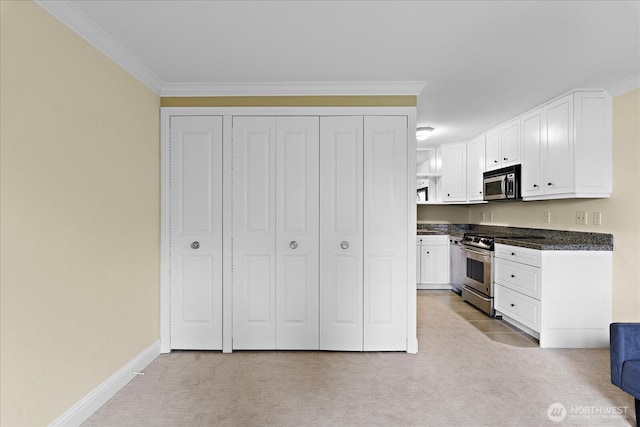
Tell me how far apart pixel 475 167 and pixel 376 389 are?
3.78 m

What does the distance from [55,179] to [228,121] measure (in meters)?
1.51

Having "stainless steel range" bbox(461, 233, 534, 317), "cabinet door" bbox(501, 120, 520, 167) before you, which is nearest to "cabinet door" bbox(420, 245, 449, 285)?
"stainless steel range" bbox(461, 233, 534, 317)

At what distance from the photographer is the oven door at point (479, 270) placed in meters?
4.15

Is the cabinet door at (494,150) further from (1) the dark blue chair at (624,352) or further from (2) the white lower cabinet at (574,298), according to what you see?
(1) the dark blue chair at (624,352)

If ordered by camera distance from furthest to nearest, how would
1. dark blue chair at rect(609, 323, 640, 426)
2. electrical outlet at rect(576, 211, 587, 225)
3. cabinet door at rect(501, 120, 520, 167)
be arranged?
cabinet door at rect(501, 120, 520, 167)
electrical outlet at rect(576, 211, 587, 225)
dark blue chair at rect(609, 323, 640, 426)

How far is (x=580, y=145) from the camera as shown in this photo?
3211mm

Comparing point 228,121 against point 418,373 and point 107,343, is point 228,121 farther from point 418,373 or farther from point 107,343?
point 418,373

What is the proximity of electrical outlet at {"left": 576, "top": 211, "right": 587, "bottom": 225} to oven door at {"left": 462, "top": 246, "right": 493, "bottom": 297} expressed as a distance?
0.92 meters

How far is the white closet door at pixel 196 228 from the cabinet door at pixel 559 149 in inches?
127

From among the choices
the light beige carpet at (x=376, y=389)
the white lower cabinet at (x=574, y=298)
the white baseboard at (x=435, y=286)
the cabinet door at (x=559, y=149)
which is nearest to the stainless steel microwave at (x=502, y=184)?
the cabinet door at (x=559, y=149)

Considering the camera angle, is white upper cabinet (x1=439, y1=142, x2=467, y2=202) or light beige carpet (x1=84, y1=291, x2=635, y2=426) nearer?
light beige carpet (x1=84, y1=291, x2=635, y2=426)

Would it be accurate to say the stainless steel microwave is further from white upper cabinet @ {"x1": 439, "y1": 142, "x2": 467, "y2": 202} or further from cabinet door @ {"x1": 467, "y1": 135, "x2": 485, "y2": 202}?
white upper cabinet @ {"x1": 439, "y1": 142, "x2": 467, "y2": 202}

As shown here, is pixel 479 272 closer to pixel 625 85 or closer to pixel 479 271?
pixel 479 271

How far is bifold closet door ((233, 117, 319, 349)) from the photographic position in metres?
3.10
